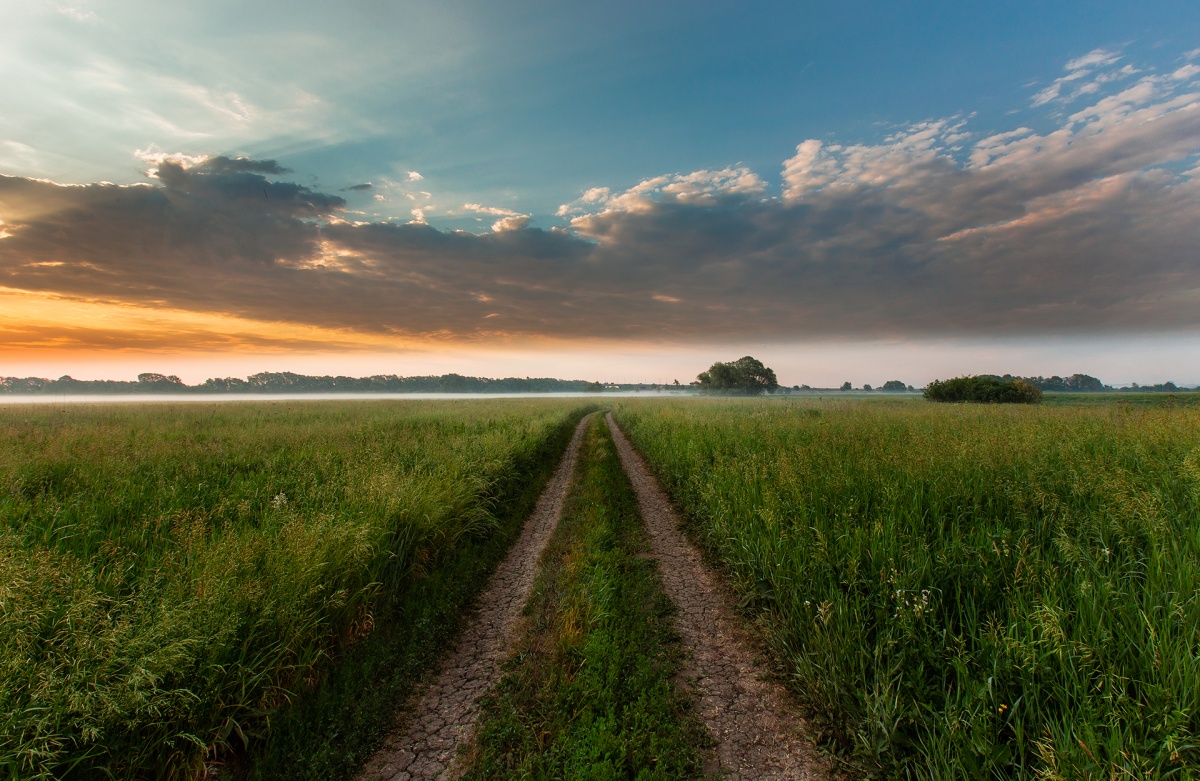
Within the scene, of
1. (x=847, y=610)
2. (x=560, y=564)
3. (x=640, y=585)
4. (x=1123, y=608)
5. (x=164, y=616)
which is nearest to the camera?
(x=1123, y=608)

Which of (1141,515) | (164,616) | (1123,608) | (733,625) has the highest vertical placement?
(1141,515)

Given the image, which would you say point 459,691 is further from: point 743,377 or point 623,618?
point 743,377

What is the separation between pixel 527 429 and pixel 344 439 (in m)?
7.37

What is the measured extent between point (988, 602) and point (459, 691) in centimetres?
537

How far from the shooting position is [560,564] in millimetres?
7793

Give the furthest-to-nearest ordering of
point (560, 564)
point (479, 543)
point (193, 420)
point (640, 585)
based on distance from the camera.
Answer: point (193, 420)
point (479, 543)
point (560, 564)
point (640, 585)

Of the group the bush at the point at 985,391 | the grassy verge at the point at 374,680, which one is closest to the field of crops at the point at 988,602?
the grassy verge at the point at 374,680

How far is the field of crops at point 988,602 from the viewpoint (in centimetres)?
293

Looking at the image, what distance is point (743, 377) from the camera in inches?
4690

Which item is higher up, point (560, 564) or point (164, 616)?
point (164, 616)

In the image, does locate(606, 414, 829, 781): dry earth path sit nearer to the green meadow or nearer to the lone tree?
the green meadow

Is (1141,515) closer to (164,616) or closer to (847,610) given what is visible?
(847,610)

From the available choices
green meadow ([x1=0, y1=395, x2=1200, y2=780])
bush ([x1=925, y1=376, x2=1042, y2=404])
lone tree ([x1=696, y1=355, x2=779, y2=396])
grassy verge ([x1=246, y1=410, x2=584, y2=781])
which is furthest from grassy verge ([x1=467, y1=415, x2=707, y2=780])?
lone tree ([x1=696, y1=355, x2=779, y2=396])

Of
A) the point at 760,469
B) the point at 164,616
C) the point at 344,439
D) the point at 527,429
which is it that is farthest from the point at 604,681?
the point at 527,429
